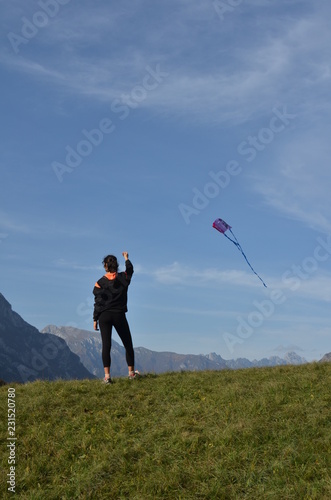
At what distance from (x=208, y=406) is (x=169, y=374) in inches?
158

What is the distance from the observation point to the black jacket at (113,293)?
607 inches

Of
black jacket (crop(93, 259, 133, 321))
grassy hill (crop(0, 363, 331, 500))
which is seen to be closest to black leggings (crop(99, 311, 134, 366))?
black jacket (crop(93, 259, 133, 321))

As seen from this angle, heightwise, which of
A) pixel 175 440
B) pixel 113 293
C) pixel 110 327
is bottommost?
pixel 175 440

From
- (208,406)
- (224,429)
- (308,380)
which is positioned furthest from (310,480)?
(308,380)

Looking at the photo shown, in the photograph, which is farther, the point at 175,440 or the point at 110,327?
the point at 110,327

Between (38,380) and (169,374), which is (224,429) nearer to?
(169,374)

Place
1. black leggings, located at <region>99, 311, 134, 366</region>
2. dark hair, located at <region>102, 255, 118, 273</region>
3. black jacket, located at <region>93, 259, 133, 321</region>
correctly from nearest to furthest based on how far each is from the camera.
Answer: black leggings, located at <region>99, 311, 134, 366</region> → black jacket, located at <region>93, 259, 133, 321</region> → dark hair, located at <region>102, 255, 118, 273</region>

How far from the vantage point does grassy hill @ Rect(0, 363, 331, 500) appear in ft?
30.4

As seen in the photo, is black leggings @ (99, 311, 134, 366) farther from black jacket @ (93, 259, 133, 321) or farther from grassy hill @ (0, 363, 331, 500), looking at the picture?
grassy hill @ (0, 363, 331, 500)

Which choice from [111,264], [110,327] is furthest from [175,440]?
[111,264]

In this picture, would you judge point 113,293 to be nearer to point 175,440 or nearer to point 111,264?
point 111,264

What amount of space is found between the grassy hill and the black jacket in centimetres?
226

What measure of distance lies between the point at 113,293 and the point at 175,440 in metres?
5.70

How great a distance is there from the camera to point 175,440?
10688mm
